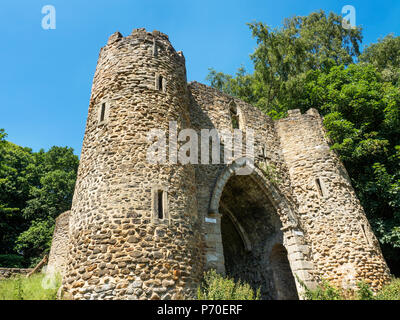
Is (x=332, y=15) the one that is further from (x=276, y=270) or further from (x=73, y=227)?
(x=73, y=227)

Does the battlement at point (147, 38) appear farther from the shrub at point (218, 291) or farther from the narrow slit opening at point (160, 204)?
the shrub at point (218, 291)

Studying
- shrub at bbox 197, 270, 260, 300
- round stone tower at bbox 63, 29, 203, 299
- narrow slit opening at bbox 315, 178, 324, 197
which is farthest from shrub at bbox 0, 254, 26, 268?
narrow slit opening at bbox 315, 178, 324, 197

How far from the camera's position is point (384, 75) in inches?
746

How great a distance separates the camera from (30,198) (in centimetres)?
2534

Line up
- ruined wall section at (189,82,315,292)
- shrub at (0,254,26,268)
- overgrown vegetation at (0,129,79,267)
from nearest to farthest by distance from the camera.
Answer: ruined wall section at (189,82,315,292)
shrub at (0,254,26,268)
overgrown vegetation at (0,129,79,267)

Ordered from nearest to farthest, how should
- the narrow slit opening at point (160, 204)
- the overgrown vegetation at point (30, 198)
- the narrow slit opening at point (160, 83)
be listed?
the narrow slit opening at point (160, 204), the narrow slit opening at point (160, 83), the overgrown vegetation at point (30, 198)

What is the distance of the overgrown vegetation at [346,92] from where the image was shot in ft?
42.3

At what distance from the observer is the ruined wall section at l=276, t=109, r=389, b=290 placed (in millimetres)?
10430

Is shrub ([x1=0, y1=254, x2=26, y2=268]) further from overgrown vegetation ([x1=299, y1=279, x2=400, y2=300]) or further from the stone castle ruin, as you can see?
overgrown vegetation ([x1=299, y1=279, x2=400, y2=300])

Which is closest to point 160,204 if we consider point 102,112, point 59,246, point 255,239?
point 102,112

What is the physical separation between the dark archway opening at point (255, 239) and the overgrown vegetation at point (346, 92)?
13.0ft

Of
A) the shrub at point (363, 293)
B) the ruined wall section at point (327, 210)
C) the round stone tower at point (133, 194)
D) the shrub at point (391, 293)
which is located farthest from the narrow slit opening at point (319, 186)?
the round stone tower at point (133, 194)

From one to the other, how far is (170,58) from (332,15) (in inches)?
830

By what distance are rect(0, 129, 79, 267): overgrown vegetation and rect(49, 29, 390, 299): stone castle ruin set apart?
324 inches
